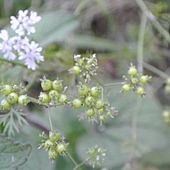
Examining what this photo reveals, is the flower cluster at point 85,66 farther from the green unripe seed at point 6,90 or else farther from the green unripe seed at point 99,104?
the green unripe seed at point 6,90

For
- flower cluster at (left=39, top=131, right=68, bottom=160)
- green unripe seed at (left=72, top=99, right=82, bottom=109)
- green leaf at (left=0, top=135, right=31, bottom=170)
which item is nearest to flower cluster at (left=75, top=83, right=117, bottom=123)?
green unripe seed at (left=72, top=99, right=82, bottom=109)

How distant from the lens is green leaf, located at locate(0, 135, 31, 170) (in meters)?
1.26

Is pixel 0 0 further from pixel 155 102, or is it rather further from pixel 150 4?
pixel 155 102

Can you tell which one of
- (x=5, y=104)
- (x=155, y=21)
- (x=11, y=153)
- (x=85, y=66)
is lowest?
(x=11, y=153)

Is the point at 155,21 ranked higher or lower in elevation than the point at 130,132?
higher

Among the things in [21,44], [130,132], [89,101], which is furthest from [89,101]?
[130,132]

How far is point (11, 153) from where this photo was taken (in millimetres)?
1285

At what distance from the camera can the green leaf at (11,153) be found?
126 centimetres

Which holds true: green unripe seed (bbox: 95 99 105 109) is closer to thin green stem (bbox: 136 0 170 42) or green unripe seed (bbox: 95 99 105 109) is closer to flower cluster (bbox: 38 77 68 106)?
flower cluster (bbox: 38 77 68 106)

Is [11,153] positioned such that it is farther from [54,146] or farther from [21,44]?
[21,44]

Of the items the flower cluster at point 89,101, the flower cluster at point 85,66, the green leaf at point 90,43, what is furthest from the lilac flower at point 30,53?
the green leaf at point 90,43

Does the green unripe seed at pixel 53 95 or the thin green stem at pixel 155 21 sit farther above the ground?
the thin green stem at pixel 155 21

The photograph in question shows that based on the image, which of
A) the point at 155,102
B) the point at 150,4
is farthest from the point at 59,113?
the point at 150,4

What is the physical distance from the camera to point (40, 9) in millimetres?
2535
